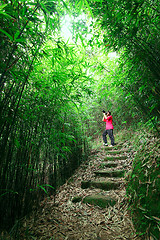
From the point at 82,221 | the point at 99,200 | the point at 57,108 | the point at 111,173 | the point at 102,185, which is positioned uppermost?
the point at 57,108

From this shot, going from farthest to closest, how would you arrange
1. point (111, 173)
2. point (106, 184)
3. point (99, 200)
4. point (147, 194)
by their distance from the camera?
point (111, 173) → point (106, 184) → point (99, 200) → point (147, 194)

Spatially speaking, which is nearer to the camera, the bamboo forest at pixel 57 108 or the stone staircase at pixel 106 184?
the bamboo forest at pixel 57 108

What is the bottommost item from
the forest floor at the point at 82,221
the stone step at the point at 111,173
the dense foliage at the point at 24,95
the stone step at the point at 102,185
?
the forest floor at the point at 82,221

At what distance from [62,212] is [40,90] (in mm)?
1710

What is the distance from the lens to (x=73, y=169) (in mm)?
3191

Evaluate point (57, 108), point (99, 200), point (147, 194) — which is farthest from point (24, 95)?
point (99, 200)

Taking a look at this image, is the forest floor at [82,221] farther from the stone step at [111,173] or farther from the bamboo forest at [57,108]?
the stone step at [111,173]

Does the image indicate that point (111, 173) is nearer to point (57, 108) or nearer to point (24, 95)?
point (57, 108)

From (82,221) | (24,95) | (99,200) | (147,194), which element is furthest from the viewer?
(99,200)

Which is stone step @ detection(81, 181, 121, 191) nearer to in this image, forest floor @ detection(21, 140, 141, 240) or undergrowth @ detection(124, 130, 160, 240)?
forest floor @ detection(21, 140, 141, 240)

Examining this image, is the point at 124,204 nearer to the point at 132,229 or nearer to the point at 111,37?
the point at 132,229

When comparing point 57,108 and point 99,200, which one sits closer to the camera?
point 57,108

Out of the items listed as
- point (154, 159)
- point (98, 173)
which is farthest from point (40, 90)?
point (98, 173)

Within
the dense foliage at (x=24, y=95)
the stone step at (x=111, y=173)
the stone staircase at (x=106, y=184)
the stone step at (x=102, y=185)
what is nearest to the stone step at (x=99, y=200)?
the stone staircase at (x=106, y=184)
